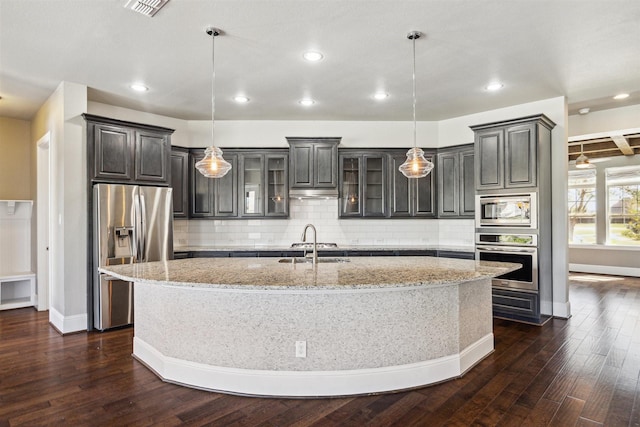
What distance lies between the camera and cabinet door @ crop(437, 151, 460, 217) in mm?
5621

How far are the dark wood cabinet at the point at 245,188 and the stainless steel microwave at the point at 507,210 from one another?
2751 mm

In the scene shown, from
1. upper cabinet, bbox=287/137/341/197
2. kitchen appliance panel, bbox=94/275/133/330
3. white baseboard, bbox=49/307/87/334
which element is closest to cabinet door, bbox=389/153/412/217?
upper cabinet, bbox=287/137/341/197

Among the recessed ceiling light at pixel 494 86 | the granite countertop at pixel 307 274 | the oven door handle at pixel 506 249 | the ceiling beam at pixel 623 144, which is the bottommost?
the oven door handle at pixel 506 249

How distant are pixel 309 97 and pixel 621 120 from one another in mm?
4347

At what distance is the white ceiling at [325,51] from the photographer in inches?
110

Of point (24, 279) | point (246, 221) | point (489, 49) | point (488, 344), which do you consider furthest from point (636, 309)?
point (24, 279)

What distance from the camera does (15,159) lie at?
560 centimetres

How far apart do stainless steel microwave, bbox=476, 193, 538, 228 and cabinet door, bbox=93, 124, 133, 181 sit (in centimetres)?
447

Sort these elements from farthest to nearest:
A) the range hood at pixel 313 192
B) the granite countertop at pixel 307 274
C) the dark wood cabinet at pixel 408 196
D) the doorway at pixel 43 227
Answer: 1. the dark wood cabinet at pixel 408 196
2. the range hood at pixel 313 192
3. the doorway at pixel 43 227
4. the granite countertop at pixel 307 274

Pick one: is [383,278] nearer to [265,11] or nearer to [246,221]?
[265,11]

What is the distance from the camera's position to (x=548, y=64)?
12.3ft

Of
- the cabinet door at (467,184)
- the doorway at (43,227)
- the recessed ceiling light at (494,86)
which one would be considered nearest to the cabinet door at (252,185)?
the doorway at (43,227)

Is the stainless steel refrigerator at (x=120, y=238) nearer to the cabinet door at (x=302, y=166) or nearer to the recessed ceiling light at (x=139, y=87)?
the recessed ceiling light at (x=139, y=87)

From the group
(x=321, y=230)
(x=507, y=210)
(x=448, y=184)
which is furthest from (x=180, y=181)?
(x=507, y=210)
